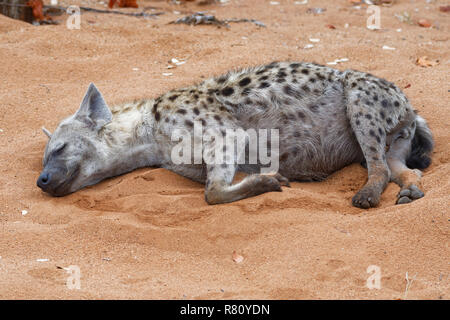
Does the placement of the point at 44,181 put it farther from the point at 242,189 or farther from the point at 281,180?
the point at 281,180

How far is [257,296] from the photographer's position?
8.63 ft

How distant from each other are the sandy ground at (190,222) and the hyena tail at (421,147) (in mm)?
93

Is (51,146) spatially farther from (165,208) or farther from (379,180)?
(379,180)

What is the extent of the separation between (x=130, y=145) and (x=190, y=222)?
1002 mm

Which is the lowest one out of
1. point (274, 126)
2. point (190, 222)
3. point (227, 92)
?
point (190, 222)

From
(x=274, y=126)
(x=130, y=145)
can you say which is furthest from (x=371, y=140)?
(x=130, y=145)

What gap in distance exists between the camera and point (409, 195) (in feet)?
11.9

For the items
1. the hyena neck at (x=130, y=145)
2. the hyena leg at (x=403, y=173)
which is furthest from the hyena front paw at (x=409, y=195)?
the hyena neck at (x=130, y=145)

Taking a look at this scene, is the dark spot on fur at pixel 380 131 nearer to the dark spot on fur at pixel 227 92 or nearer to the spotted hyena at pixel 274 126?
the spotted hyena at pixel 274 126

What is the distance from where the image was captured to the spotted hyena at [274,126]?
161 inches

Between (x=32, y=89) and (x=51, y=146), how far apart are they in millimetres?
1799
